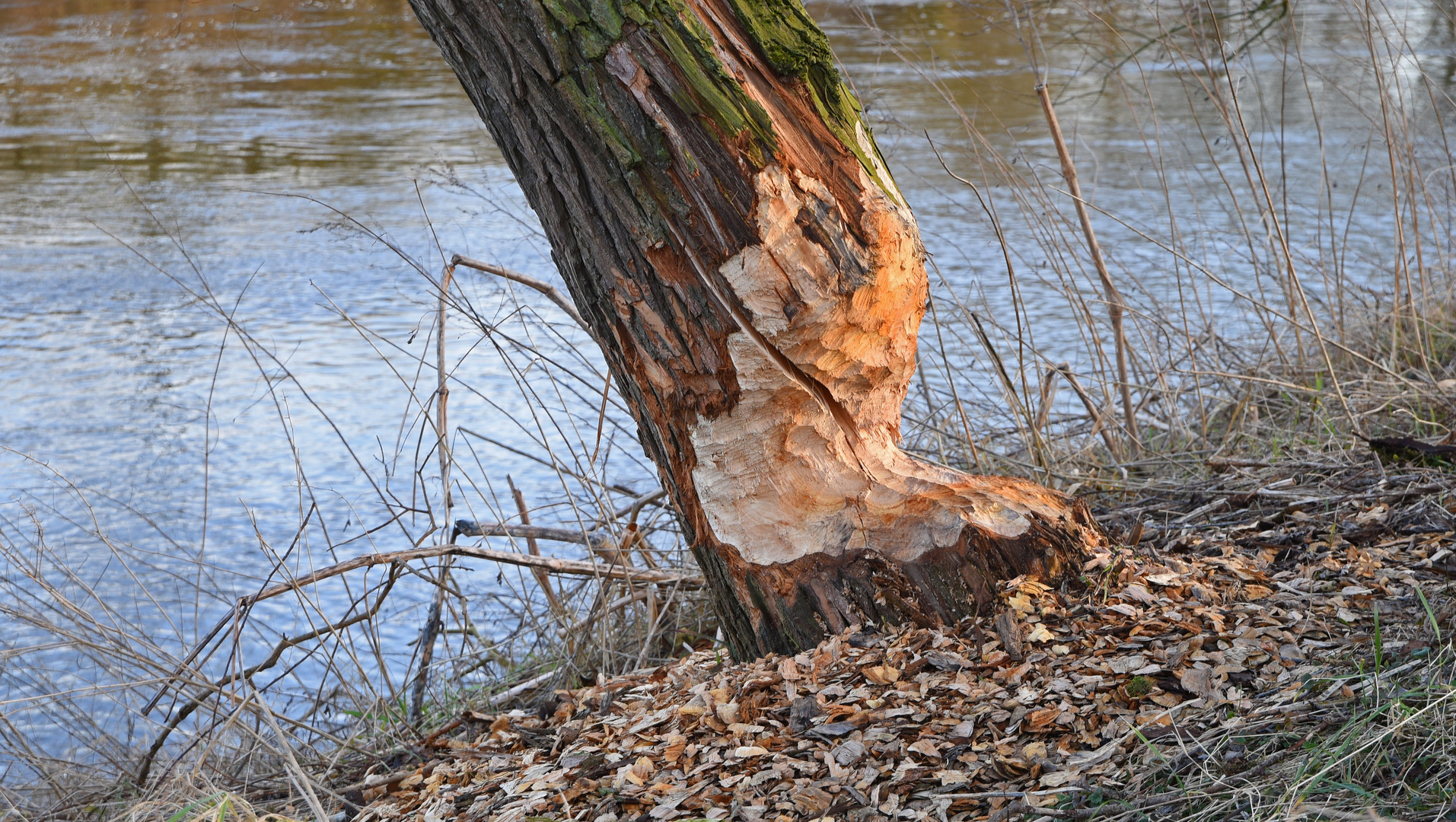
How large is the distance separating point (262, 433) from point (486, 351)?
3.58 ft

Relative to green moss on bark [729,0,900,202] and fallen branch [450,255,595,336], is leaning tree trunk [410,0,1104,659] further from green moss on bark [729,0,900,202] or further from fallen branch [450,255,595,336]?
fallen branch [450,255,595,336]

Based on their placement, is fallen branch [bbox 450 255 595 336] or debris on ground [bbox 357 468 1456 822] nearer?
debris on ground [bbox 357 468 1456 822]

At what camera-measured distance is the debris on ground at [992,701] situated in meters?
1.71

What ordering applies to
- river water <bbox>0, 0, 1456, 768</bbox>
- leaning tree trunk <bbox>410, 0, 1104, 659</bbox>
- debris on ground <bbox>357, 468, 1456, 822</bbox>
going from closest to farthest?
debris on ground <bbox>357, 468, 1456, 822</bbox>, leaning tree trunk <bbox>410, 0, 1104, 659</bbox>, river water <bbox>0, 0, 1456, 768</bbox>

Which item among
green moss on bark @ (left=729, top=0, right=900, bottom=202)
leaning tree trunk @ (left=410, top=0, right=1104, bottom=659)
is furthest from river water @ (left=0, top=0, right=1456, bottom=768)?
green moss on bark @ (left=729, top=0, right=900, bottom=202)

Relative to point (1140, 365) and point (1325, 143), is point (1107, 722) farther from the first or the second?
point (1325, 143)

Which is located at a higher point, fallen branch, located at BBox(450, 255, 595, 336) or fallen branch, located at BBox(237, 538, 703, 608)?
fallen branch, located at BBox(450, 255, 595, 336)

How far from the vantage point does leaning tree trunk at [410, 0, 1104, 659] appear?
75.7 inches

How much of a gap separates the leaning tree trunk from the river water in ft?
2.26

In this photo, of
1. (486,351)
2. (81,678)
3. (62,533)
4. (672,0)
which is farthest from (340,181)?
(672,0)

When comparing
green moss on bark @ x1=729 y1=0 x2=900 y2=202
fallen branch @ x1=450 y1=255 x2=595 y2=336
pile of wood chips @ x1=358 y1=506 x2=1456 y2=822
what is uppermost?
green moss on bark @ x1=729 y1=0 x2=900 y2=202

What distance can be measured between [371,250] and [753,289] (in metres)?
4.63

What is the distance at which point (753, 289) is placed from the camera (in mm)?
1977

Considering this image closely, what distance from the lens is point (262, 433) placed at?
4.78 m
